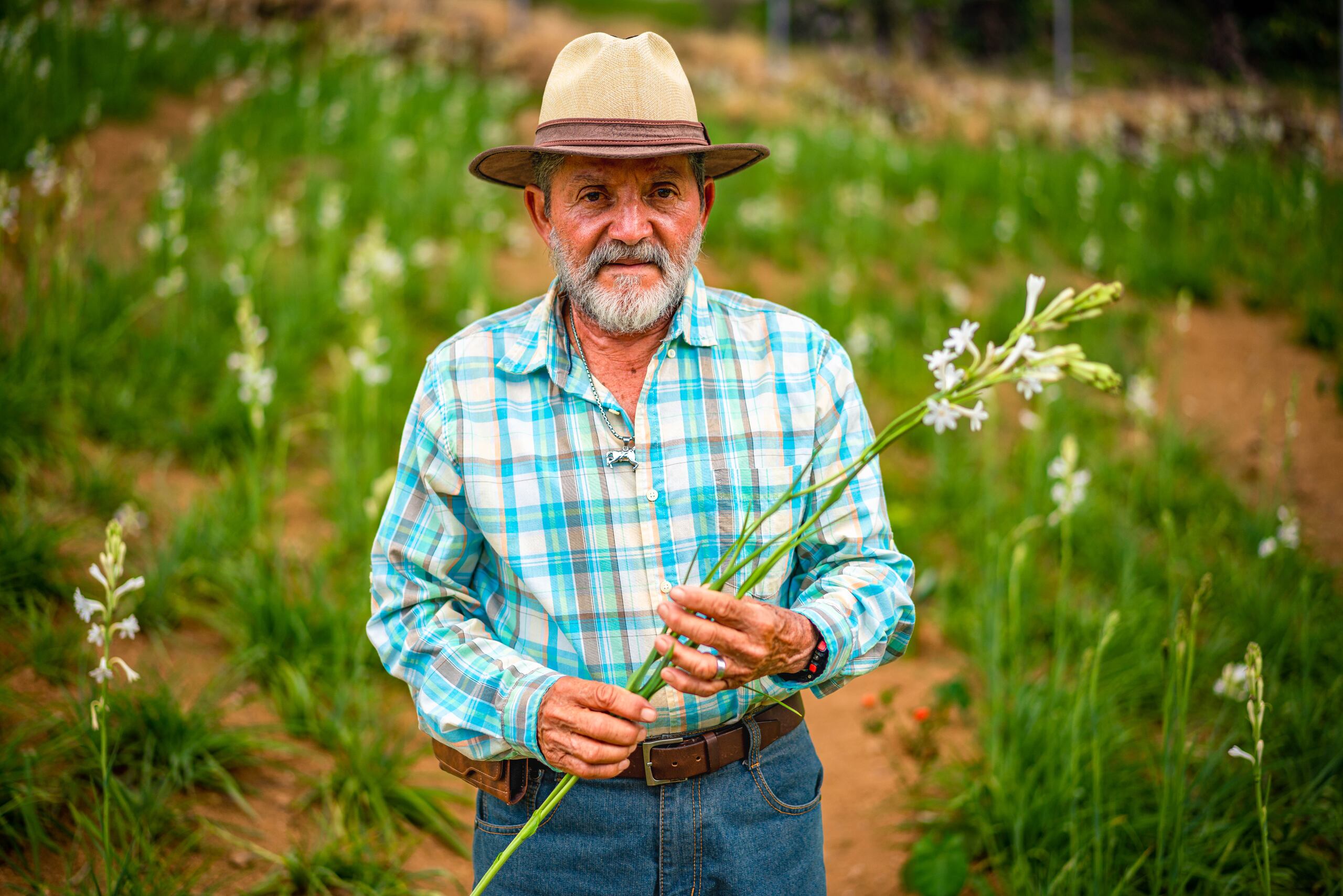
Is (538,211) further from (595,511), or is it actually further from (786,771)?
(786,771)

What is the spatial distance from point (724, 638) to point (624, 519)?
428 millimetres

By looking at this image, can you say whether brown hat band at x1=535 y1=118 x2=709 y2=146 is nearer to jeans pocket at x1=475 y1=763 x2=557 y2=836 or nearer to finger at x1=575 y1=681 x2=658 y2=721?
finger at x1=575 y1=681 x2=658 y2=721

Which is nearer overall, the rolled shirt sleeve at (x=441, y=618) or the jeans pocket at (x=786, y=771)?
the rolled shirt sleeve at (x=441, y=618)

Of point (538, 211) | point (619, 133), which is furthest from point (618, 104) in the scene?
point (538, 211)

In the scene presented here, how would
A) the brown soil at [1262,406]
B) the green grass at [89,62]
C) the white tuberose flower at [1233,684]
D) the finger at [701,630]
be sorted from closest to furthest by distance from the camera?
the finger at [701,630] → the white tuberose flower at [1233,684] → the brown soil at [1262,406] → the green grass at [89,62]

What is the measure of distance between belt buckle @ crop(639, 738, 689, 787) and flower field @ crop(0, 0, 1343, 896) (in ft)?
2.78

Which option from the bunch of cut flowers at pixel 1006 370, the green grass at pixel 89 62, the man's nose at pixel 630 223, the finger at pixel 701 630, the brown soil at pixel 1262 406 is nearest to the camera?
the bunch of cut flowers at pixel 1006 370

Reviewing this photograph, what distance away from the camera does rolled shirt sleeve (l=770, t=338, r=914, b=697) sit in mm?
1564

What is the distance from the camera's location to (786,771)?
1.77m

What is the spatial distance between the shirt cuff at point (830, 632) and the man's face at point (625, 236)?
670 mm


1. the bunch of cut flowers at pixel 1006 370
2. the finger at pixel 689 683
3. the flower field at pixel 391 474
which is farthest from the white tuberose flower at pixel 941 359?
the finger at pixel 689 683

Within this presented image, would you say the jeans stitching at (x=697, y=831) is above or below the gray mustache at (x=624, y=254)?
below

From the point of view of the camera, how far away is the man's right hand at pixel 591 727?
1.42 m

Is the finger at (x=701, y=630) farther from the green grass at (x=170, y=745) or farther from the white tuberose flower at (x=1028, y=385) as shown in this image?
the green grass at (x=170, y=745)
